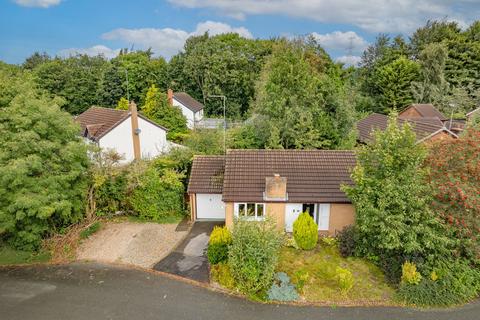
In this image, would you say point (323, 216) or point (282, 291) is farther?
point (323, 216)

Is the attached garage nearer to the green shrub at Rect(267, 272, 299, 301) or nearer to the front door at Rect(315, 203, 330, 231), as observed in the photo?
the front door at Rect(315, 203, 330, 231)

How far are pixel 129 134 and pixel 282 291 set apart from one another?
19.5 meters

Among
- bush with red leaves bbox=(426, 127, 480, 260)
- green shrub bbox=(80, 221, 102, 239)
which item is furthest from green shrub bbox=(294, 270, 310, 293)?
green shrub bbox=(80, 221, 102, 239)

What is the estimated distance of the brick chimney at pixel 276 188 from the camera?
17.0 m

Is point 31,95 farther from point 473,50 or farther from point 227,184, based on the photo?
point 473,50

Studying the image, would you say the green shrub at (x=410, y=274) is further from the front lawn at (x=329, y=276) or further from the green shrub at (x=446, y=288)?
the front lawn at (x=329, y=276)

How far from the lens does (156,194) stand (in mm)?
20406

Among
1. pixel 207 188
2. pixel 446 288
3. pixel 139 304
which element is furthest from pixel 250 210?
pixel 446 288

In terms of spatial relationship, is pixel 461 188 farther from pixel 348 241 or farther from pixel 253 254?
pixel 253 254

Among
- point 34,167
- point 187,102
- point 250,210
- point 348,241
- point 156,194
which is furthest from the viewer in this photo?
point 187,102

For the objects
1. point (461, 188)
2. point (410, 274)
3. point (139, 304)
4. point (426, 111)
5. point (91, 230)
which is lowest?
point (139, 304)

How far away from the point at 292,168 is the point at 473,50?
4653 cm

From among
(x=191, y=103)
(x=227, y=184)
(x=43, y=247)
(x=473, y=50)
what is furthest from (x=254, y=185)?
(x=473, y=50)

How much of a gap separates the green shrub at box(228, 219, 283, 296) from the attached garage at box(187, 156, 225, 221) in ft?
21.1
